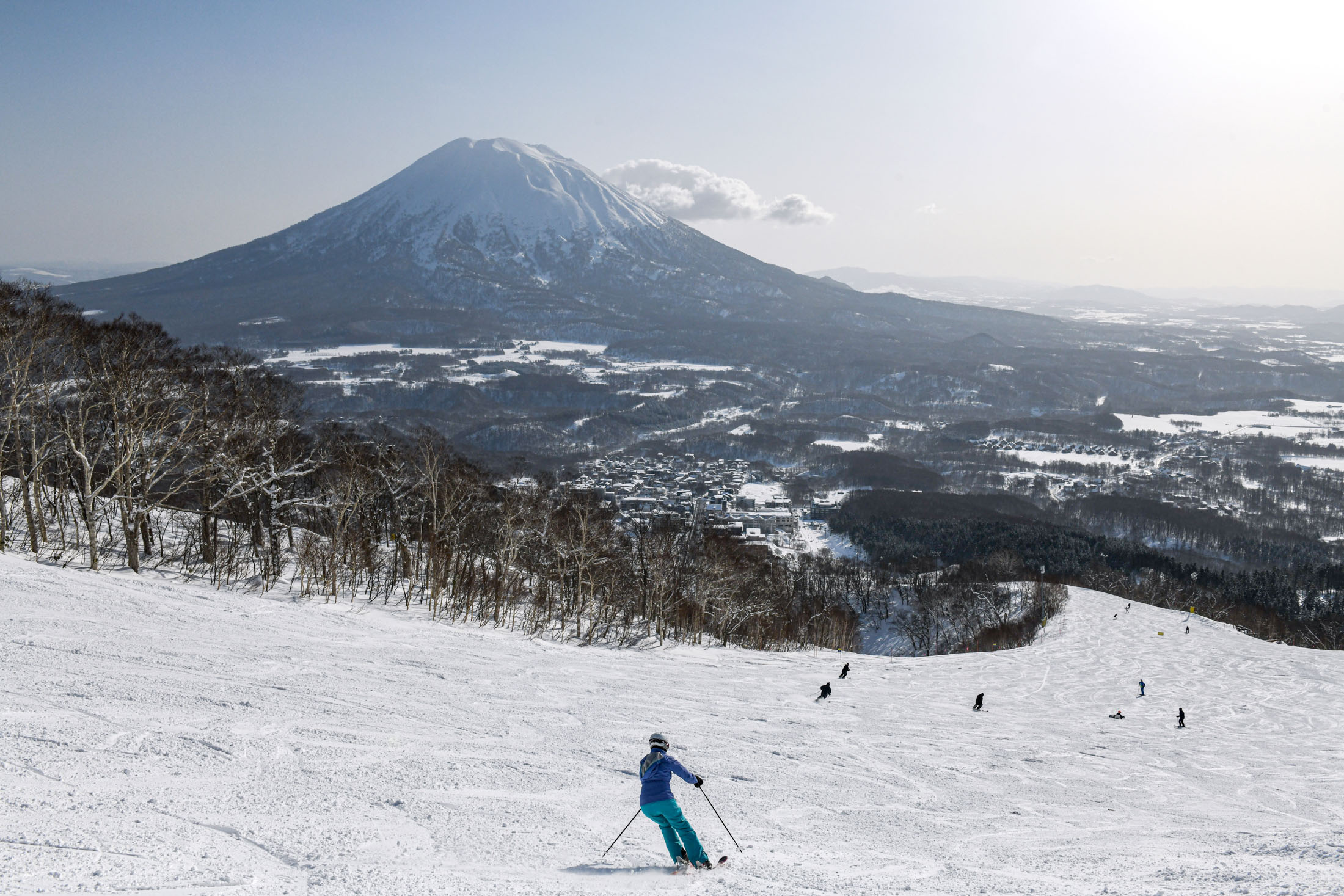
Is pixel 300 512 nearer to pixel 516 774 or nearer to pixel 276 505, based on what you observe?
pixel 276 505

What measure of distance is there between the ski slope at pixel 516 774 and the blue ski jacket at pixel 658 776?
598 millimetres

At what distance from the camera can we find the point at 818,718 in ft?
47.1

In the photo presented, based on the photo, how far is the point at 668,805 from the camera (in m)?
6.05

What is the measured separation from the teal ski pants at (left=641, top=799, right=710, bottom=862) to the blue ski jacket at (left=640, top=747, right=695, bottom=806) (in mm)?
52

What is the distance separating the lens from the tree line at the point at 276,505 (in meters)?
18.5

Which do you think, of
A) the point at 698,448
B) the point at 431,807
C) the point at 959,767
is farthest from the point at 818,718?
the point at 698,448

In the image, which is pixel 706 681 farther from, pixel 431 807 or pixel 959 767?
pixel 431 807

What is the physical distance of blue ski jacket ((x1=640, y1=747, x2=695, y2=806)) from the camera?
610cm

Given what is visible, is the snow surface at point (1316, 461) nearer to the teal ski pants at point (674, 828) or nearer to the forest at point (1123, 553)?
the forest at point (1123, 553)

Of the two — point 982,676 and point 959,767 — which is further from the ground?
point 959,767

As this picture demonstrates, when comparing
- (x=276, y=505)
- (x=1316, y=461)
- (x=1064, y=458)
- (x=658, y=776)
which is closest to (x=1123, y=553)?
(x=1064, y=458)

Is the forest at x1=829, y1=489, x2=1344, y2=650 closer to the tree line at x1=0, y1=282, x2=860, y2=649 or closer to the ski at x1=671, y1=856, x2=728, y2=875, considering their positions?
the tree line at x1=0, y1=282, x2=860, y2=649

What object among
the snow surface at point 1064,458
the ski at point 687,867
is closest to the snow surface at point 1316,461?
the snow surface at point 1064,458

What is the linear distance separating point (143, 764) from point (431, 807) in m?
2.69
